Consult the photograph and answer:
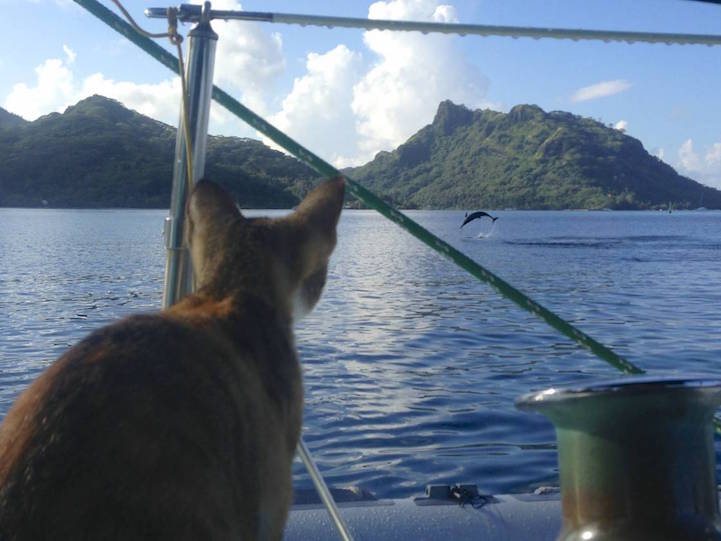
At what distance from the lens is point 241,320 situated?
2.49 m

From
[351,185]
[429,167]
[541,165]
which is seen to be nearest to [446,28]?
[351,185]

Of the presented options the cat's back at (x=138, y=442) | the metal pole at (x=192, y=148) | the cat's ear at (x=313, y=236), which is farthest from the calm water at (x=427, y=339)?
the cat's back at (x=138, y=442)

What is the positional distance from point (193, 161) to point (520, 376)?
1417cm

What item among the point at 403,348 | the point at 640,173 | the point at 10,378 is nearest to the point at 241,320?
the point at 10,378

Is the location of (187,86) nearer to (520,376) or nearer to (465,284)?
(520,376)

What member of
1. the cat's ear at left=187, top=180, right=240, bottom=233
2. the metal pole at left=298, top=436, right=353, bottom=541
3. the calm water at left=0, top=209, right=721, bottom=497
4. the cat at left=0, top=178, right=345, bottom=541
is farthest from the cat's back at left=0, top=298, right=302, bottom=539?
the calm water at left=0, top=209, right=721, bottom=497

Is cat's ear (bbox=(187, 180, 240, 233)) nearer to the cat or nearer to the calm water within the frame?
the cat

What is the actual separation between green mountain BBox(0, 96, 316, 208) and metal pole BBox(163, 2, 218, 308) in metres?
1.99

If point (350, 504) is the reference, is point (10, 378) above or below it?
below

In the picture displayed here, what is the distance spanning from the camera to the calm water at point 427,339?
11453 mm

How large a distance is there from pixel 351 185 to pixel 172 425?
4.94 feet

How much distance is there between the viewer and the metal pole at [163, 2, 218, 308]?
2920mm

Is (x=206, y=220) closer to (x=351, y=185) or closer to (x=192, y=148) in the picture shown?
(x=192, y=148)

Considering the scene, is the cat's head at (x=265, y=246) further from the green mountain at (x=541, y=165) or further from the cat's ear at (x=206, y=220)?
the green mountain at (x=541, y=165)
